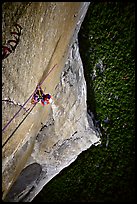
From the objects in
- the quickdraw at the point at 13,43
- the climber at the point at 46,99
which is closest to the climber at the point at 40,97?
the climber at the point at 46,99

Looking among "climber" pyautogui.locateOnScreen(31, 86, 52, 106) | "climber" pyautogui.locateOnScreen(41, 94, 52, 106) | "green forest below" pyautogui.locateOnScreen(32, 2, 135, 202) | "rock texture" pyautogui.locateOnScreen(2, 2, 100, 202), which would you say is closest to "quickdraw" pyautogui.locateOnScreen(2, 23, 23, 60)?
"rock texture" pyautogui.locateOnScreen(2, 2, 100, 202)

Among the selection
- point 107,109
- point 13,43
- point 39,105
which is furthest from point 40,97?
point 107,109

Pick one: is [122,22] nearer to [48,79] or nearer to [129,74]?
[129,74]

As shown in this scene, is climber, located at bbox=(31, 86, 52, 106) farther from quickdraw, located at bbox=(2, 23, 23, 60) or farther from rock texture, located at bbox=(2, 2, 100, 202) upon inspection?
quickdraw, located at bbox=(2, 23, 23, 60)

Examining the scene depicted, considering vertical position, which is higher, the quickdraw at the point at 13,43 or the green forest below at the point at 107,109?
the green forest below at the point at 107,109

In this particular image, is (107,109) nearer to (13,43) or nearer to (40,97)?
(40,97)

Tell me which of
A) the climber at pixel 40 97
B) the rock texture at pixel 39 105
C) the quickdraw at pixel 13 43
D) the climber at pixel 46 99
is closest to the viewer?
the quickdraw at pixel 13 43

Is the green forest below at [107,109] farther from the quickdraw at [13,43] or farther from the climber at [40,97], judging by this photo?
the quickdraw at [13,43]
